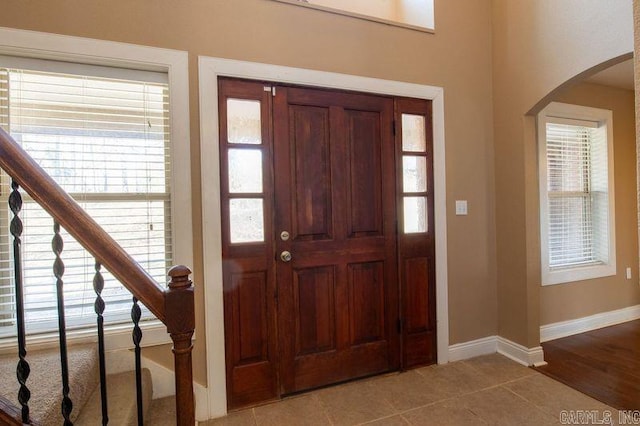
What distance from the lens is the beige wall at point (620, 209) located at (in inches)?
122

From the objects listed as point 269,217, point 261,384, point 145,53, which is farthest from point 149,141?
point 261,384

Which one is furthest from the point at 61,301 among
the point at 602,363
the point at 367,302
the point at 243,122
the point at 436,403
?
the point at 602,363

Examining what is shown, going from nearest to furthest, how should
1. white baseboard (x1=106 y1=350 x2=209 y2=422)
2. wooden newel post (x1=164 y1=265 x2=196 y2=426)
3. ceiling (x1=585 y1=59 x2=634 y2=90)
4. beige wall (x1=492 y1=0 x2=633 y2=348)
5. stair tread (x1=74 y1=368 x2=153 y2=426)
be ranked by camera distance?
wooden newel post (x1=164 y1=265 x2=196 y2=426), stair tread (x1=74 y1=368 x2=153 y2=426), white baseboard (x1=106 y1=350 x2=209 y2=422), beige wall (x1=492 y1=0 x2=633 y2=348), ceiling (x1=585 y1=59 x2=634 y2=90)

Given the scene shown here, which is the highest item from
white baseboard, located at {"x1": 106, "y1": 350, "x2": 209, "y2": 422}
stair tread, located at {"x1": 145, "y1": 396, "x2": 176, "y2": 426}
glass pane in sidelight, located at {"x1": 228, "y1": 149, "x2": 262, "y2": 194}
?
glass pane in sidelight, located at {"x1": 228, "y1": 149, "x2": 262, "y2": 194}

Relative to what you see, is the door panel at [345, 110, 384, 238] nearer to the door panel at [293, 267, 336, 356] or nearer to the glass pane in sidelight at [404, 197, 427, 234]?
the glass pane in sidelight at [404, 197, 427, 234]

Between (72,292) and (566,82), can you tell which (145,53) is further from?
(566,82)

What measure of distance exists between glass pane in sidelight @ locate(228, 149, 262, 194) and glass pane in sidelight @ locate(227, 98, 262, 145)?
0.26 ft

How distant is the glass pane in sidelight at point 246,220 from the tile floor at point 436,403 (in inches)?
43.6

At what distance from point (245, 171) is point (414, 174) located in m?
1.33

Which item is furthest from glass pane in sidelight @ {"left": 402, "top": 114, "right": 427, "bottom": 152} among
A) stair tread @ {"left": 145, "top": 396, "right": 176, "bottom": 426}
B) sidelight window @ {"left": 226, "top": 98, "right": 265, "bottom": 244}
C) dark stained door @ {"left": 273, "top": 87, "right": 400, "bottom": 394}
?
stair tread @ {"left": 145, "top": 396, "right": 176, "bottom": 426}

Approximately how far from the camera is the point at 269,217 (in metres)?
2.02

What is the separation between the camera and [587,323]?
3047 millimetres

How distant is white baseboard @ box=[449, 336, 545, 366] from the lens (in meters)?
2.40

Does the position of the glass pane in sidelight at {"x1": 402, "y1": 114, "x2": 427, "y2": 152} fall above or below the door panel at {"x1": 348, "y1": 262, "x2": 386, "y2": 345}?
above
